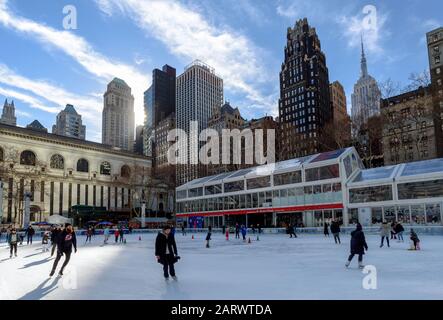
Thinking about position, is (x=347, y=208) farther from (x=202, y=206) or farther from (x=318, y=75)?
(x=318, y=75)

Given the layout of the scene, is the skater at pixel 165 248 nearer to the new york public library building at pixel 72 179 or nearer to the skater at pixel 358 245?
the skater at pixel 358 245

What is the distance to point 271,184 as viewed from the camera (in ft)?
164

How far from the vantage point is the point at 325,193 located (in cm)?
4366

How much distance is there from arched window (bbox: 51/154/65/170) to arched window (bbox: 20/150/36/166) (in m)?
4.18

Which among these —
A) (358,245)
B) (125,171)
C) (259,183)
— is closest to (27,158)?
(125,171)

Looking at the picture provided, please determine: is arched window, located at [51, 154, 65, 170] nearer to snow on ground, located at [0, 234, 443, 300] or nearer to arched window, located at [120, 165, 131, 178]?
arched window, located at [120, 165, 131, 178]

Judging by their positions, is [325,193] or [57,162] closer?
[325,193]

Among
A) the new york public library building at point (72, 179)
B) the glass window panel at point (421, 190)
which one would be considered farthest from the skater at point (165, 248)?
the new york public library building at point (72, 179)

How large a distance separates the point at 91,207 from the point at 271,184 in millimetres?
47119

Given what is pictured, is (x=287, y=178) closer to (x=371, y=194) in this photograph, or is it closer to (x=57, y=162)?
(x=371, y=194)

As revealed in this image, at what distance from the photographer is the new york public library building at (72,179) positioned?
7069 cm

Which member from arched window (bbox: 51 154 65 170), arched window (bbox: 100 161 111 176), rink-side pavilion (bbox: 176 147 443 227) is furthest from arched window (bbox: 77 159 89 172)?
rink-side pavilion (bbox: 176 147 443 227)

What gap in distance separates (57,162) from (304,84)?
293 ft

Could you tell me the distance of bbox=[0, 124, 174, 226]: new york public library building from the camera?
70.7m
